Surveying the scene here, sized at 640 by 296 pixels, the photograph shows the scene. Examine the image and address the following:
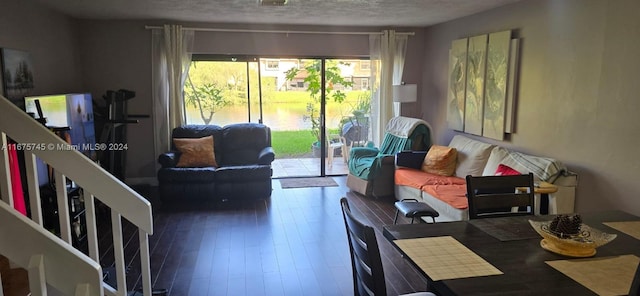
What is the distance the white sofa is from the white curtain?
1.31 meters

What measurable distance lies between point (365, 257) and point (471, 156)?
11.4 feet

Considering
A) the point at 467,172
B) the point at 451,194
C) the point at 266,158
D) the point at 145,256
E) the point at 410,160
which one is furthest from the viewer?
the point at 266,158

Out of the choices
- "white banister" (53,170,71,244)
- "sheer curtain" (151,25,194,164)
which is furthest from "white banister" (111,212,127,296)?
"sheer curtain" (151,25,194,164)

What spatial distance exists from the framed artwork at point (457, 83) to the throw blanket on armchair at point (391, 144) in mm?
375

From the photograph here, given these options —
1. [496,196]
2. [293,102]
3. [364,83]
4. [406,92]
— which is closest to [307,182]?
[293,102]

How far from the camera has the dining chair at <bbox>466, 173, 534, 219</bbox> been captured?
2.33 metres

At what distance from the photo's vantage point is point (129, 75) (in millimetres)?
5703

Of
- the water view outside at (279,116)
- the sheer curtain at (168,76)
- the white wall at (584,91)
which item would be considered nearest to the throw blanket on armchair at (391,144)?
the water view outside at (279,116)

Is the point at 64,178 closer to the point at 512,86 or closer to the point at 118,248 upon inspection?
the point at 118,248

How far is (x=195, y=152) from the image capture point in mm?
5430

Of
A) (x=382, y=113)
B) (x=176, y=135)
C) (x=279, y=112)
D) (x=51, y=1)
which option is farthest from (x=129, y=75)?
(x=382, y=113)

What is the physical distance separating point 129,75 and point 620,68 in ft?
18.2

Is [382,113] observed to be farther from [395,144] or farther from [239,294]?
[239,294]

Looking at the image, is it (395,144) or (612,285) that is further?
(395,144)
